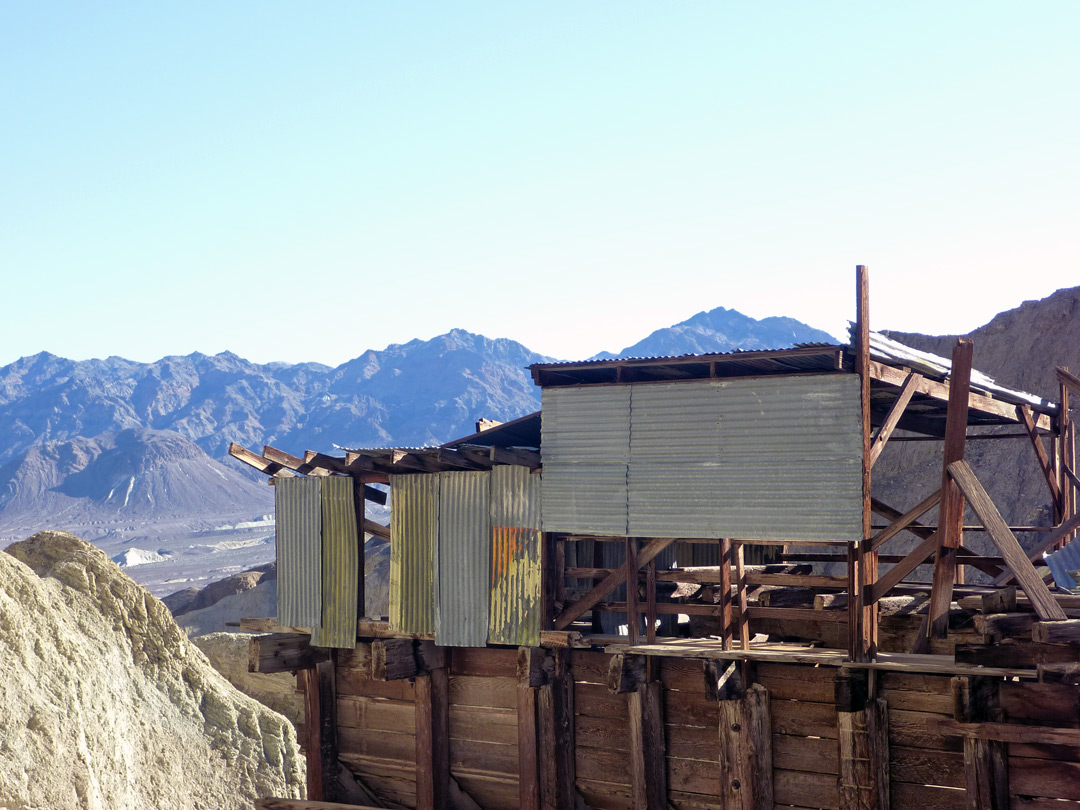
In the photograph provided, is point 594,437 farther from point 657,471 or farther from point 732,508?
point 732,508

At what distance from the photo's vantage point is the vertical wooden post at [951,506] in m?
12.6

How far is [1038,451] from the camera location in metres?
16.4

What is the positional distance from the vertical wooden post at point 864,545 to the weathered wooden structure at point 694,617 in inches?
1.4

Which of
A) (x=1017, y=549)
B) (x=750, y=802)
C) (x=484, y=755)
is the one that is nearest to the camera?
(x=1017, y=549)

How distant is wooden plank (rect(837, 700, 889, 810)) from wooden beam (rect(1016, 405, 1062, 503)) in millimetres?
5077

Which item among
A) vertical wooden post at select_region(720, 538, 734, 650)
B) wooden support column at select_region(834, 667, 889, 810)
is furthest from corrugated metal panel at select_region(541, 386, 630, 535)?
wooden support column at select_region(834, 667, 889, 810)

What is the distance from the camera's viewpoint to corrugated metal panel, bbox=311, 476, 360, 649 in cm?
1661

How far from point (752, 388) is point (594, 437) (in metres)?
2.23

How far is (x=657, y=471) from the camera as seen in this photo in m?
14.5

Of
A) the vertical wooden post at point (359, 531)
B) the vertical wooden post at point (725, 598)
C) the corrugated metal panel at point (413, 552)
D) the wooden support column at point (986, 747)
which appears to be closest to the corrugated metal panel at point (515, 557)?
the corrugated metal panel at point (413, 552)

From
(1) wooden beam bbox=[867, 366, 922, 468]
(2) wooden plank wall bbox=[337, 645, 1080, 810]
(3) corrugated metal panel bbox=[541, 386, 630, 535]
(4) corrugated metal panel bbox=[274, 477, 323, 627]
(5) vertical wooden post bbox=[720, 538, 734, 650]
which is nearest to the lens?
(2) wooden plank wall bbox=[337, 645, 1080, 810]

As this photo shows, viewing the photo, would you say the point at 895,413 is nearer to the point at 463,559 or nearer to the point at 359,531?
the point at 463,559

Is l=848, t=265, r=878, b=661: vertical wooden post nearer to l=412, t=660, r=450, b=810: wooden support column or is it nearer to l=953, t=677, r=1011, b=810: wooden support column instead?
l=953, t=677, r=1011, b=810: wooden support column

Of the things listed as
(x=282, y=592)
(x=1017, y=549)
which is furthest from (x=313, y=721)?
(x=1017, y=549)
